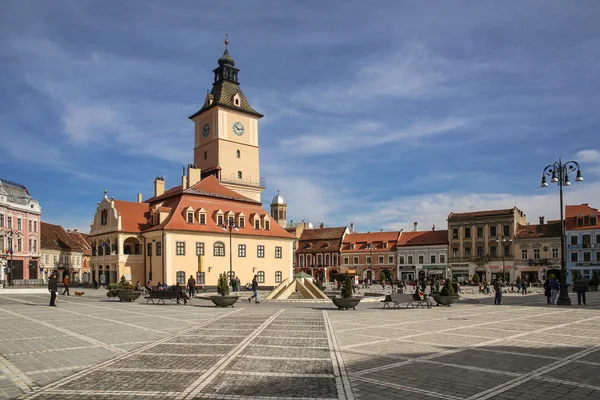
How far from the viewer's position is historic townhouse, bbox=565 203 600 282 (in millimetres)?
65562

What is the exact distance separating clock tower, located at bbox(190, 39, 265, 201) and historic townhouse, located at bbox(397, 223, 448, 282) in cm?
2678

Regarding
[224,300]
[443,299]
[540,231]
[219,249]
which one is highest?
[540,231]

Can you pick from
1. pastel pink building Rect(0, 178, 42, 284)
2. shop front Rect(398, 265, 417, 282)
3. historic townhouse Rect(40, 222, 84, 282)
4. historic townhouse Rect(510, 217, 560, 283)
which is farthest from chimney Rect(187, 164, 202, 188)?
historic townhouse Rect(510, 217, 560, 283)

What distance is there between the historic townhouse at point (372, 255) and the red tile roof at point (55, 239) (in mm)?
45129

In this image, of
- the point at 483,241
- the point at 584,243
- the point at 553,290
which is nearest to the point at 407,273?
the point at 483,241

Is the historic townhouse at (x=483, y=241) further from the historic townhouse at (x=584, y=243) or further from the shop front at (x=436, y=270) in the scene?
the historic townhouse at (x=584, y=243)

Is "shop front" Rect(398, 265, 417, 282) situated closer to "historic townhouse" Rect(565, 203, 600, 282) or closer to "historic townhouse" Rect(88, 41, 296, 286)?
"historic townhouse" Rect(565, 203, 600, 282)

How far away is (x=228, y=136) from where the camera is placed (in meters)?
67.3

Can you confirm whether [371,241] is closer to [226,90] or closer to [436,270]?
[436,270]

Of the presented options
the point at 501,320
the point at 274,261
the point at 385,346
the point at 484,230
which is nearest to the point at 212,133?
the point at 274,261

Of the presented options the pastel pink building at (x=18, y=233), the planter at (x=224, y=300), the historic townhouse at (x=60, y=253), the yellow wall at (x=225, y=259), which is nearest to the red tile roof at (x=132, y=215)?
the yellow wall at (x=225, y=259)

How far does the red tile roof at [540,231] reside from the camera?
68.2 metres

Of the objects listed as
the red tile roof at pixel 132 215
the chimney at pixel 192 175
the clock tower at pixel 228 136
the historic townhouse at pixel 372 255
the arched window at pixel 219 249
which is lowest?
the historic townhouse at pixel 372 255

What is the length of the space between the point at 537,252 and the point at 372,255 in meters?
25.0
